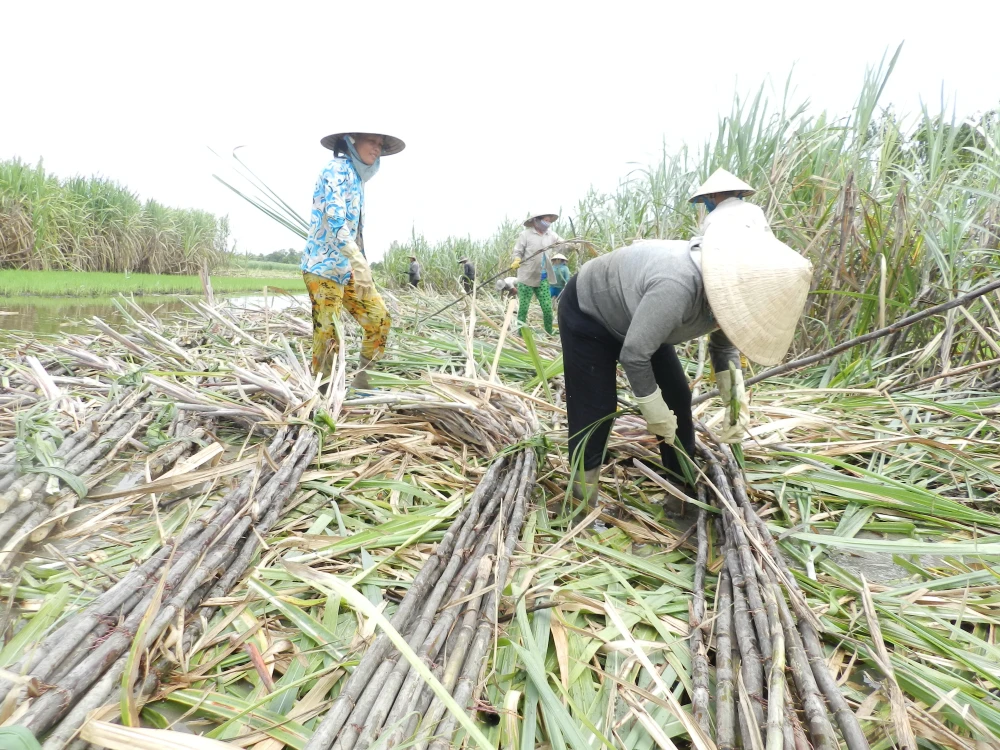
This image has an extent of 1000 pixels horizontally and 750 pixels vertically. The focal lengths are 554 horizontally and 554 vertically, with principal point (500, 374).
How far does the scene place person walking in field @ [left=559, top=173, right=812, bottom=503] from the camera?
5.19ft

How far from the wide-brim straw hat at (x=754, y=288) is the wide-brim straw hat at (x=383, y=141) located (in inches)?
85.5

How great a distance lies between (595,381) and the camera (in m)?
2.07

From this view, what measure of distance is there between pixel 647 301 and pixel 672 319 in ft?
0.30

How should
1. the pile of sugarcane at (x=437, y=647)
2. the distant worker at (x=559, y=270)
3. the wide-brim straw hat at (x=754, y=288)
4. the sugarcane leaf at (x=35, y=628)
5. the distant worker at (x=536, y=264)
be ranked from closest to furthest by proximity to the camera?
1. the pile of sugarcane at (x=437, y=647)
2. the sugarcane leaf at (x=35, y=628)
3. the wide-brim straw hat at (x=754, y=288)
4. the distant worker at (x=536, y=264)
5. the distant worker at (x=559, y=270)

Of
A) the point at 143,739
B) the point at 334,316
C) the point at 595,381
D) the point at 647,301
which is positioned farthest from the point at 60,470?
the point at 647,301

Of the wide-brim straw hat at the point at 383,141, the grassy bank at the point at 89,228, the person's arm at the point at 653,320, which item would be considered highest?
the grassy bank at the point at 89,228

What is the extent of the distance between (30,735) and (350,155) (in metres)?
2.91

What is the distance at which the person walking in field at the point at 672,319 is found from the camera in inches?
62.2

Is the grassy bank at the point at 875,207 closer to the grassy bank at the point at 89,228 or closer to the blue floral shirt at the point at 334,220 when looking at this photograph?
the blue floral shirt at the point at 334,220

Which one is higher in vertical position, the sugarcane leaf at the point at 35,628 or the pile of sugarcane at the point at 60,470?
the pile of sugarcane at the point at 60,470

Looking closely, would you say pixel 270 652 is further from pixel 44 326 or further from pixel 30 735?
pixel 44 326

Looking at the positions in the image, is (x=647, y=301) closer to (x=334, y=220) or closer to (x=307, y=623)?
(x=307, y=623)

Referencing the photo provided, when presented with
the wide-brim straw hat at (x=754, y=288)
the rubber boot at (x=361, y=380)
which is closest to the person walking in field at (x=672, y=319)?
the wide-brim straw hat at (x=754, y=288)

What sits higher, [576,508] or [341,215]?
[341,215]
